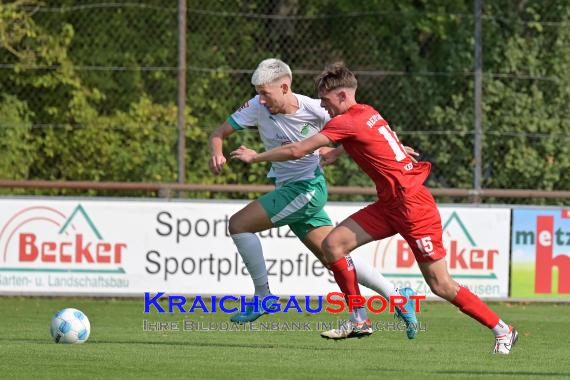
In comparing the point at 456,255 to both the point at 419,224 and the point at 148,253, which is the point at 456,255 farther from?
the point at 419,224

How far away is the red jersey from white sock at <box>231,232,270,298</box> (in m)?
1.44

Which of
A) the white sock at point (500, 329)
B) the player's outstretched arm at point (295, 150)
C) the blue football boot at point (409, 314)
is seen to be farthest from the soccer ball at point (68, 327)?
the white sock at point (500, 329)

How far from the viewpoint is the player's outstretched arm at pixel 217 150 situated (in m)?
9.04

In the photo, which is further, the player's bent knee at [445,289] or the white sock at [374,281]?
the white sock at [374,281]

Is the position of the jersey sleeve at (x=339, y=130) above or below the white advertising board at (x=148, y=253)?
above

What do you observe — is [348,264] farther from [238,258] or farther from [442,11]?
[442,11]

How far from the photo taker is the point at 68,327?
9227mm

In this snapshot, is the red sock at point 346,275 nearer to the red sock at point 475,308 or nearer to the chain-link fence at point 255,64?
the red sock at point 475,308

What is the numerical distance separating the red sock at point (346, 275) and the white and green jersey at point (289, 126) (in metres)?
0.97

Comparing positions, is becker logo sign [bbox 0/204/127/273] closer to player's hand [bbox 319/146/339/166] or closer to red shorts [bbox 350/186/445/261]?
player's hand [bbox 319/146/339/166]

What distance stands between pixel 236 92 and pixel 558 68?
4162 millimetres

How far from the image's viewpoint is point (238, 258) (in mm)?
14461

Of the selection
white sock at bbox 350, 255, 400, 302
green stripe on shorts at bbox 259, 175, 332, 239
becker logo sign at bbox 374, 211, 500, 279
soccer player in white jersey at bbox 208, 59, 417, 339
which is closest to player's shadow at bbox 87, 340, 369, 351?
soccer player in white jersey at bbox 208, 59, 417, 339

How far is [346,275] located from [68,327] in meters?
2.04
